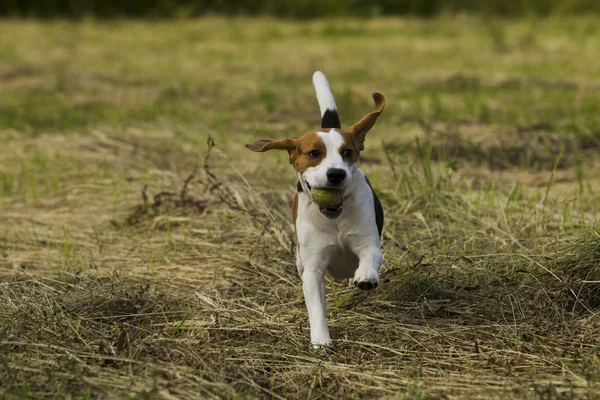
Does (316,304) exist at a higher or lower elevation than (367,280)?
lower

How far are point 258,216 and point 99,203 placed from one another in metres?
1.39

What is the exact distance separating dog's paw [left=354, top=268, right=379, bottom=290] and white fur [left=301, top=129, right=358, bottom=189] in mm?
320

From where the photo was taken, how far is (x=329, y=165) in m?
3.49

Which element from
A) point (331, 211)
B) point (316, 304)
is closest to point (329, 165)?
point (331, 211)

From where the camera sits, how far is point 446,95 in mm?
10055

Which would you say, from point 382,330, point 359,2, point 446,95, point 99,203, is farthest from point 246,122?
point 359,2

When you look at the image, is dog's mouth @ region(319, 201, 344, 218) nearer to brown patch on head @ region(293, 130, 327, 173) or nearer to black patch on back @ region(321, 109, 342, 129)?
brown patch on head @ region(293, 130, 327, 173)

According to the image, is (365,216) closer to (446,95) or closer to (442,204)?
(442,204)

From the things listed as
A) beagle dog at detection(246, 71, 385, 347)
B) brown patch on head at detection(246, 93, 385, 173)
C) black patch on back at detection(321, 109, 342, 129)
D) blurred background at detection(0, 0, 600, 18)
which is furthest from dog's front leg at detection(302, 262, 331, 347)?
blurred background at detection(0, 0, 600, 18)

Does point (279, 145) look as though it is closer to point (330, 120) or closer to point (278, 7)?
point (330, 120)

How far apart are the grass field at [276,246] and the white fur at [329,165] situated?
0.62 metres

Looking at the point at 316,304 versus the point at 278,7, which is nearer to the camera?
the point at 316,304

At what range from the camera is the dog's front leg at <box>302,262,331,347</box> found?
360 cm

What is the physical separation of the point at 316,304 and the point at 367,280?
0.27 m
